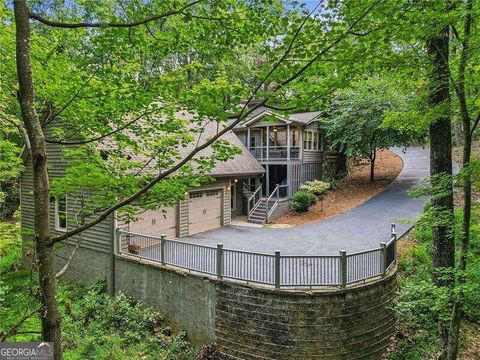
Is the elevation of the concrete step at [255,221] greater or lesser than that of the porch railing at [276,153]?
lesser

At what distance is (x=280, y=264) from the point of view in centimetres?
865

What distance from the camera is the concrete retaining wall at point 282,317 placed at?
7.56 metres

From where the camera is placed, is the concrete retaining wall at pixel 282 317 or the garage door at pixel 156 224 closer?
the concrete retaining wall at pixel 282 317

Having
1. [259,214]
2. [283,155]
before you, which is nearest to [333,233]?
[259,214]

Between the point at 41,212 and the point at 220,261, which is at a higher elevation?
the point at 41,212

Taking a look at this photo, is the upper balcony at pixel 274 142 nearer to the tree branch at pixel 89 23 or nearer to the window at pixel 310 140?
the window at pixel 310 140

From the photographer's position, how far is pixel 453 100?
20.4 feet

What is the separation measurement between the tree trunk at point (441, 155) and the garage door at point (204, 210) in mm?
9558

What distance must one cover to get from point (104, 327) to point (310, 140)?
17.6 metres

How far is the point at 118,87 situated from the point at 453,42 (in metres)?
5.98

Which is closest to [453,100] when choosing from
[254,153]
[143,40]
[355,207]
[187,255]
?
[143,40]

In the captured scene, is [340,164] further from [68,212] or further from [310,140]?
[68,212]

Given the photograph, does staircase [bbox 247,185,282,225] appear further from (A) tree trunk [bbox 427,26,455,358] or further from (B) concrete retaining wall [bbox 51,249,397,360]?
(A) tree trunk [bbox 427,26,455,358]

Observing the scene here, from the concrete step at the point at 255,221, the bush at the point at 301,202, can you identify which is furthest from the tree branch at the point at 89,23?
the bush at the point at 301,202
